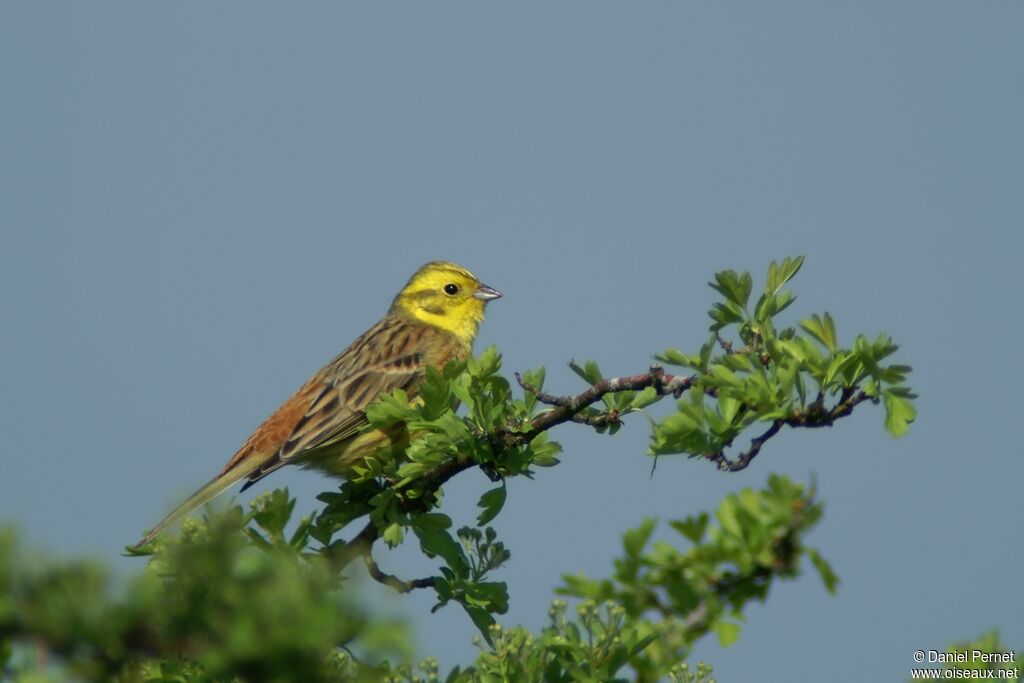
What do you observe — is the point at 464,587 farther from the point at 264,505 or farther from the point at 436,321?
the point at 436,321

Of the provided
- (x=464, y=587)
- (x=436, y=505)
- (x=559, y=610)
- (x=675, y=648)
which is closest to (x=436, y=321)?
(x=436, y=505)

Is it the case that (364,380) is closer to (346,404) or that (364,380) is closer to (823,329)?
(346,404)

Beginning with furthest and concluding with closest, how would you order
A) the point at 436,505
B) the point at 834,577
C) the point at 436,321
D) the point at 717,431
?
the point at 436,321, the point at 436,505, the point at 717,431, the point at 834,577

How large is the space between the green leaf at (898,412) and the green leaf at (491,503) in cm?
126

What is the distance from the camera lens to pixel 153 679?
8.63ft

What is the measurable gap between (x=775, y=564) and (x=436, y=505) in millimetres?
2415

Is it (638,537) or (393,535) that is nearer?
(638,537)

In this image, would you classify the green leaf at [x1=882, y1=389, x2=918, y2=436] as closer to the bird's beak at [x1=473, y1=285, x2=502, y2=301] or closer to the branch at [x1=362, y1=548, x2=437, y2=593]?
the branch at [x1=362, y1=548, x2=437, y2=593]

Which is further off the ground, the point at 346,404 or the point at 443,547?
the point at 346,404

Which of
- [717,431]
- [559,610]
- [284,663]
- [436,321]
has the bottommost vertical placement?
[284,663]

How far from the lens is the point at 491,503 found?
363 cm

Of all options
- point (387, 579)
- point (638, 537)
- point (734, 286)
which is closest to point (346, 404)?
point (387, 579)

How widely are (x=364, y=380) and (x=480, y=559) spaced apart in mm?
2929

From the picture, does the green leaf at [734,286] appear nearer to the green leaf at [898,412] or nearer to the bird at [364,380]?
the green leaf at [898,412]
